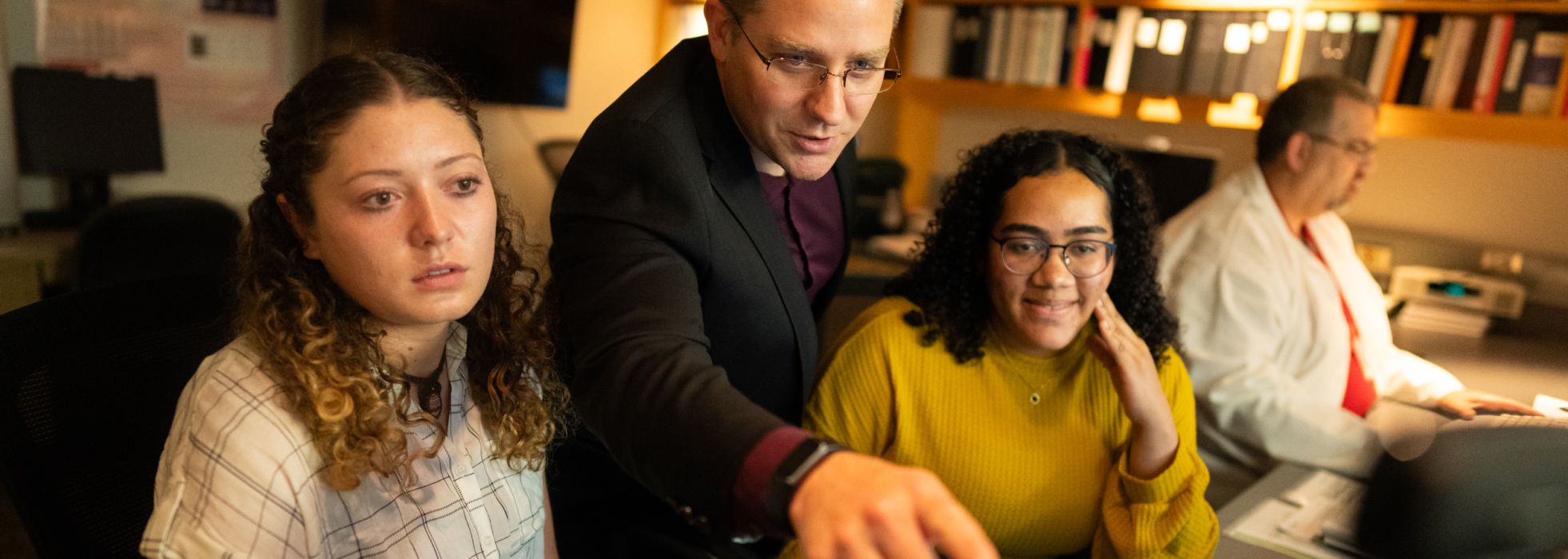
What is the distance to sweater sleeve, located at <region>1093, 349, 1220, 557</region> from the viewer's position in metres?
1.39

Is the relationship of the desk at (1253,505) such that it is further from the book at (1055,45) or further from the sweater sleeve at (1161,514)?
the book at (1055,45)

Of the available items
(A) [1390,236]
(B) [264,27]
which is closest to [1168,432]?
(A) [1390,236]

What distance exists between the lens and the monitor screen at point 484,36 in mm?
3531

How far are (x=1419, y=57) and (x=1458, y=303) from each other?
73cm

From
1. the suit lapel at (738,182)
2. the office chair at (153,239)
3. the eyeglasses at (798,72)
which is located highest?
the eyeglasses at (798,72)

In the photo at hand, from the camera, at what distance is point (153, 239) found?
8.11 ft

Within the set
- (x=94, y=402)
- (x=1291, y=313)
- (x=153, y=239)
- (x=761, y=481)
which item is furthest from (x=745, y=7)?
(x=153, y=239)

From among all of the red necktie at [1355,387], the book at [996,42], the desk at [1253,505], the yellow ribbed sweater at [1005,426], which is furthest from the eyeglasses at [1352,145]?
the book at [996,42]

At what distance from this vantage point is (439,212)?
3.37 feet

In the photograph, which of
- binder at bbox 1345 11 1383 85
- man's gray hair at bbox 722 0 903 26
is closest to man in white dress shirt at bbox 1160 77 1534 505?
binder at bbox 1345 11 1383 85

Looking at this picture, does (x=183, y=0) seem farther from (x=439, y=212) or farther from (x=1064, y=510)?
(x=1064, y=510)

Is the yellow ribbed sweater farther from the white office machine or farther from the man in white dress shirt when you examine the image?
the white office machine

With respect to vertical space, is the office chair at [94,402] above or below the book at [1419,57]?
below

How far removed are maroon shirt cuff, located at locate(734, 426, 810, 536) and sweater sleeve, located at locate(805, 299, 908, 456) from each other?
850mm
